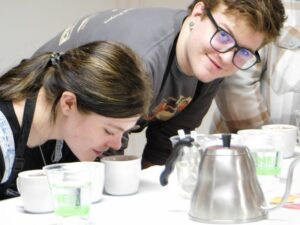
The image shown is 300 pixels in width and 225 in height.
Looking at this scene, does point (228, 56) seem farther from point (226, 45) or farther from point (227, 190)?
point (227, 190)

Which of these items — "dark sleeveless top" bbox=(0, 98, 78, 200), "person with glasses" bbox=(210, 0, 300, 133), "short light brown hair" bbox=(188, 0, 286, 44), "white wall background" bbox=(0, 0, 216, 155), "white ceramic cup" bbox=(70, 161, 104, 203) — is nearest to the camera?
"white ceramic cup" bbox=(70, 161, 104, 203)

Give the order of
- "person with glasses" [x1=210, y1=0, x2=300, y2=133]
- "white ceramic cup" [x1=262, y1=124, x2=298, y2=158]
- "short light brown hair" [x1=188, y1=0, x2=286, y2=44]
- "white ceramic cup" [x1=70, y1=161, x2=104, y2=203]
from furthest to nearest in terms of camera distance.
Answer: "person with glasses" [x1=210, y1=0, x2=300, y2=133] → "white ceramic cup" [x1=262, y1=124, x2=298, y2=158] → "short light brown hair" [x1=188, y1=0, x2=286, y2=44] → "white ceramic cup" [x1=70, y1=161, x2=104, y2=203]

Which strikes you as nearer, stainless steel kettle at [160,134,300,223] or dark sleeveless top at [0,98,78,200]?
stainless steel kettle at [160,134,300,223]

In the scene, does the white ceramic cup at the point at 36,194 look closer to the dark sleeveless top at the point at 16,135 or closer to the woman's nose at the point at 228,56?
the dark sleeveless top at the point at 16,135

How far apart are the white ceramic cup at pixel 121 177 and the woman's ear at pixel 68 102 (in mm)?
173

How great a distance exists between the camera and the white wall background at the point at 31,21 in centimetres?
240

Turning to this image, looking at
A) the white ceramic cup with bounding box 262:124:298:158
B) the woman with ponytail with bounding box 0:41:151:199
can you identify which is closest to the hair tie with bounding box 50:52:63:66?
the woman with ponytail with bounding box 0:41:151:199

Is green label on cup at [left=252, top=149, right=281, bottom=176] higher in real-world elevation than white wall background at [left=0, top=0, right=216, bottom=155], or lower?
lower

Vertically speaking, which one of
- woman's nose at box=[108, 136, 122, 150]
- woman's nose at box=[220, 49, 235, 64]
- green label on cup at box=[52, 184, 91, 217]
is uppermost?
woman's nose at box=[220, 49, 235, 64]

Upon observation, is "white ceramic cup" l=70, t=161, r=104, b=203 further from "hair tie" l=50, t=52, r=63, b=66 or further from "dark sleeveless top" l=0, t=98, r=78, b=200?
"hair tie" l=50, t=52, r=63, b=66

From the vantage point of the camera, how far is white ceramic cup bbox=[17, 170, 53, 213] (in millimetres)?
988

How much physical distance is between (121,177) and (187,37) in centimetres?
58

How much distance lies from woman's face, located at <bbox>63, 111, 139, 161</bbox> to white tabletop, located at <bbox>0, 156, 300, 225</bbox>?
152mm

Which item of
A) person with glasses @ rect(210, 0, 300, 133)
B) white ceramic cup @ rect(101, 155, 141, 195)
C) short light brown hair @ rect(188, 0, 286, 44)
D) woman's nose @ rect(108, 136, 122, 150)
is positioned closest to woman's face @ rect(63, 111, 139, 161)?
woman's nose @ rect(108, 136, 122, 150)
